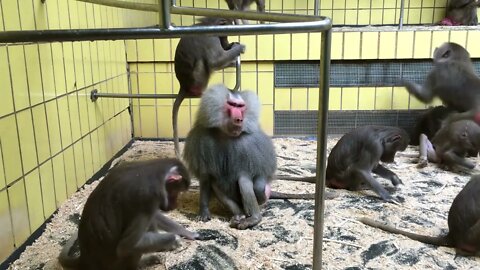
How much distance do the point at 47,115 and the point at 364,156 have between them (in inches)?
70.5

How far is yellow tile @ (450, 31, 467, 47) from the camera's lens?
399 cm

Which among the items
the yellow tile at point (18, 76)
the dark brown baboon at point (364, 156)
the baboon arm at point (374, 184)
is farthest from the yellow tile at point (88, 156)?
the baboon arm at point (374, 184)

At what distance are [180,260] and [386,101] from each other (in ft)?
8.91

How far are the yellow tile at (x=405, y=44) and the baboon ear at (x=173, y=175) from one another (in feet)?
9.34

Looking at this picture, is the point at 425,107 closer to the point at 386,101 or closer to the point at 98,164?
the point at 386,101

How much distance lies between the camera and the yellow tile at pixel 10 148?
2051mm

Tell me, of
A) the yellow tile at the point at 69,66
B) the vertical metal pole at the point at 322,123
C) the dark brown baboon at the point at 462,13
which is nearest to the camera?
the vertical metal pole at the point at 322,123

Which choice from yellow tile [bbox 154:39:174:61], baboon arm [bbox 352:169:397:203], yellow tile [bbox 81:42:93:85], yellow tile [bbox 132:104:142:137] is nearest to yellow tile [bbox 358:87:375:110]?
baboon arm [bbox 352:169:397:203]

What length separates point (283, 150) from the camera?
3861 millimetres

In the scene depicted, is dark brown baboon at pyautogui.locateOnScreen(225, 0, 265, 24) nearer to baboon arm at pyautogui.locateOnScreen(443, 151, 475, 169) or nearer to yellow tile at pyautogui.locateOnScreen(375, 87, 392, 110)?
yellow tile at pyautogui.locateOnScreen(375, 87, 392, 110)

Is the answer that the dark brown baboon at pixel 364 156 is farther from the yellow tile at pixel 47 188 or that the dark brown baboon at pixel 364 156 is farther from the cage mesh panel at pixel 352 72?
the yellow tile at pixel 47 188

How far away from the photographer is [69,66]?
275 cm

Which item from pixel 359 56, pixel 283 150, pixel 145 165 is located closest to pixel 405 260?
pixel 145 165

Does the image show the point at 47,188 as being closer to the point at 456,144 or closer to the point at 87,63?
the point at 87,63
